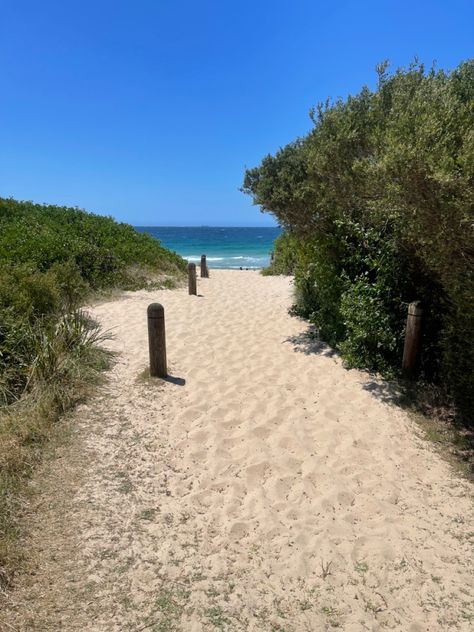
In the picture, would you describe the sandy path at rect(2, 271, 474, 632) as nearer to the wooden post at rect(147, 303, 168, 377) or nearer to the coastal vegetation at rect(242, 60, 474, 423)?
the wooden post at rect(147, 303, 168, 377)

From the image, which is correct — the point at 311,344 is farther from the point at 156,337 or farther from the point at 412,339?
the point at 156,337

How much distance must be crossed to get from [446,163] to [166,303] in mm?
8275

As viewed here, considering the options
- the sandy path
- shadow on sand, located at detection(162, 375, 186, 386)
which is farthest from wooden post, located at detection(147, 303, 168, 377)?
the sandy path

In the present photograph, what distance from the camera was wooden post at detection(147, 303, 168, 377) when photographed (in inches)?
227

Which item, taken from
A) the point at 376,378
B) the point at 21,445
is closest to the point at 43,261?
the point at 21,445

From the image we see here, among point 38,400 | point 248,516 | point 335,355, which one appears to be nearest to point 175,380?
point 38,400

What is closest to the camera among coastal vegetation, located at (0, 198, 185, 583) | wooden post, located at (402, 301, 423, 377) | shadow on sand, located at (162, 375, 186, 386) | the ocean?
coastal vegetation, located at (0, 198, 185, 583)

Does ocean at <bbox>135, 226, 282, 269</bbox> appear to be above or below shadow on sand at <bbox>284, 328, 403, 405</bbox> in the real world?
above

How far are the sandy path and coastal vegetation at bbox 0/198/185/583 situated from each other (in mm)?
265

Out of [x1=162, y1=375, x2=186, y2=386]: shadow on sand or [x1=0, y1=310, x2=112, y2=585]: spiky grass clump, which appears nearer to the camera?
[x1=0, y1=310, x2=112, y2=585]: spiky grass clump

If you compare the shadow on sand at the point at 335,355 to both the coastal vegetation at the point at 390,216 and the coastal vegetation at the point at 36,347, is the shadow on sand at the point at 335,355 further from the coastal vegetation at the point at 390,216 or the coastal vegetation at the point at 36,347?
the coastal vegetation at the point at 36,347

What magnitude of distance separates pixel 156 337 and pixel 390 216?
3.40m

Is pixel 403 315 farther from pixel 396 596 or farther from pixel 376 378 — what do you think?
pixel 396 596

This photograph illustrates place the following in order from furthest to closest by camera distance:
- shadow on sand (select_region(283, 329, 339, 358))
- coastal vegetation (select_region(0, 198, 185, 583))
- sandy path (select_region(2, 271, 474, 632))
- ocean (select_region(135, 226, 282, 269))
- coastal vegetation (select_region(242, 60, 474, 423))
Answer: ocean (select_region(135, 226, 282, 269)), shadow on sand (select_region(283, 329, 339, 358)), coastal vegetation (select_region(242, 60, 474, 423)), coastal vegetation (select_region(0, 198, 185, 583)), sandy path (select_region(2, 271, 474, 632))
